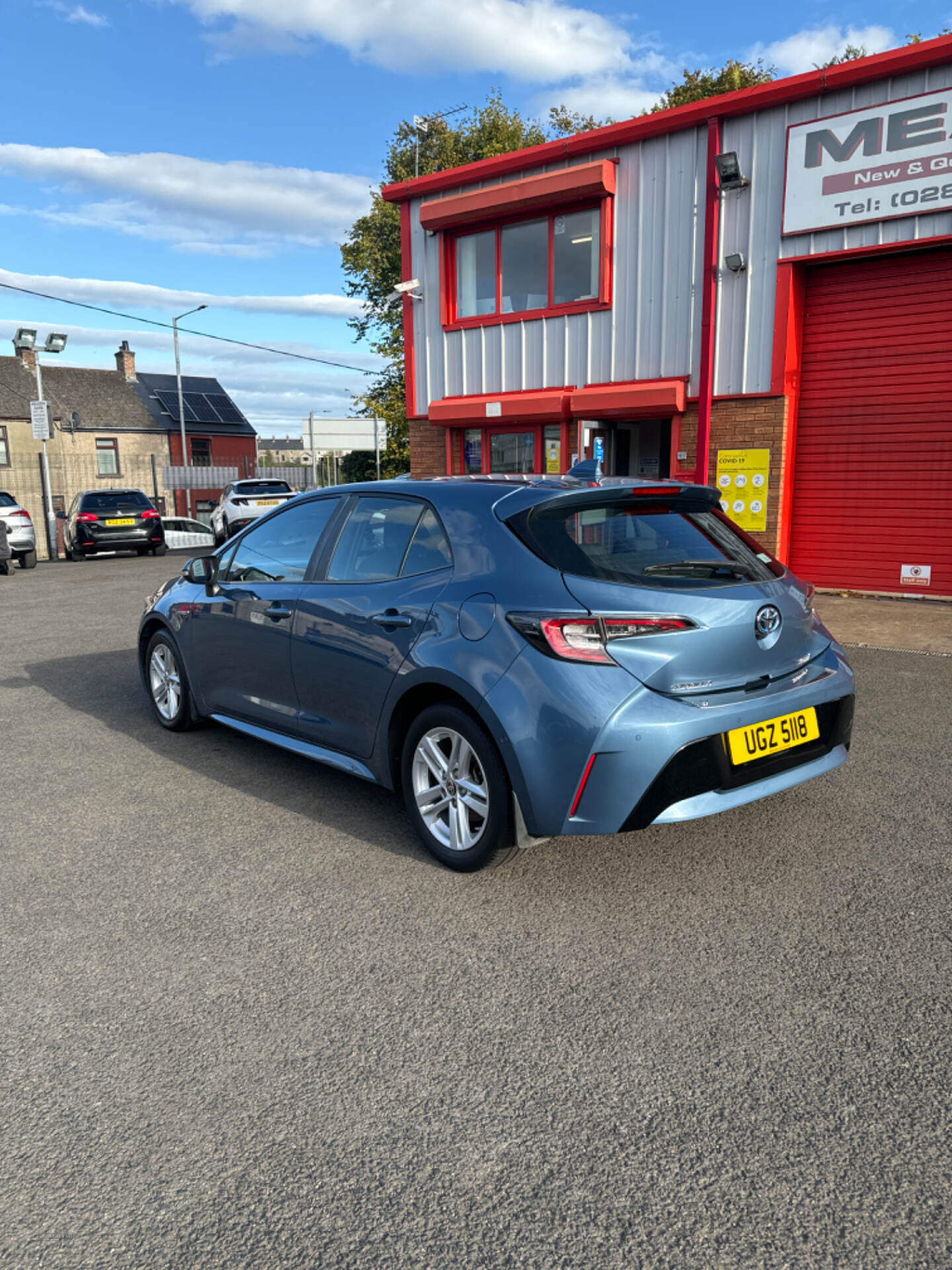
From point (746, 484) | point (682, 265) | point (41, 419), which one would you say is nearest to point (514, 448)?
point (682, 265)

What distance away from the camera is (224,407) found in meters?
54.8

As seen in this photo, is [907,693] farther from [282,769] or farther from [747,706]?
[282,769]

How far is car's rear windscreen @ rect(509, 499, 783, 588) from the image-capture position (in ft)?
11.4

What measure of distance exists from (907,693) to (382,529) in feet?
14.2

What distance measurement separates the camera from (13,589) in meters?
15.2

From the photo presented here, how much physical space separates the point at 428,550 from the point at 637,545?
0.90 metres

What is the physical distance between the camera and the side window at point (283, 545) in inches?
187

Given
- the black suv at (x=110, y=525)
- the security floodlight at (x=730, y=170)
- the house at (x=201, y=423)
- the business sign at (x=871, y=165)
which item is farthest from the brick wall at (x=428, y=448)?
the house at (x=201, y=423)

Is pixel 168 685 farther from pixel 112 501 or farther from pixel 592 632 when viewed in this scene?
pixel 112 501

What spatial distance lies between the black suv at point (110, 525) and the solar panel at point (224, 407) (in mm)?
33451

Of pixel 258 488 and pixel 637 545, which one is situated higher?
pixel 637 545

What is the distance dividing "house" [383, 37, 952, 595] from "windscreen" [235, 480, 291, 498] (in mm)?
10433

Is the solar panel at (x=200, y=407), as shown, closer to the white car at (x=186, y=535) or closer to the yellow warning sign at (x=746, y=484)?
the white car at (x=186, y=535)

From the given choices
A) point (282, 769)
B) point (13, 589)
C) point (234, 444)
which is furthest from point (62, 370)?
point (282, 769)
